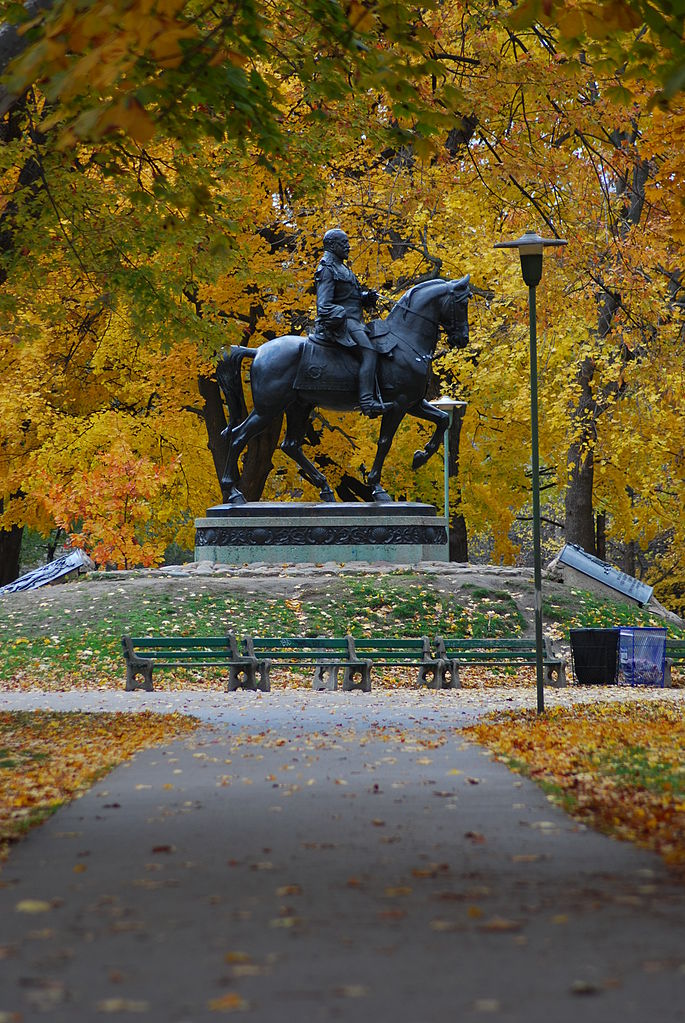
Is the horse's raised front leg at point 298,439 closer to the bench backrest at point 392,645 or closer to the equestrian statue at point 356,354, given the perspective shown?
the equestrian statue at point 356,354

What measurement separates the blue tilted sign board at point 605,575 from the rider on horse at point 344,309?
17.9 feet

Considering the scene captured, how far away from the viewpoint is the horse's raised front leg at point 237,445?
2597 centimetres

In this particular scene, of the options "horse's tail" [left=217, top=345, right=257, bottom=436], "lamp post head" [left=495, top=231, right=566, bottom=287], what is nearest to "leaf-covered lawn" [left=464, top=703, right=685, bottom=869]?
"lamp post head" [left=495, top=231, right=566, bottom=287]

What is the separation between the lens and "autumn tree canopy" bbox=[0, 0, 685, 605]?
905 cm

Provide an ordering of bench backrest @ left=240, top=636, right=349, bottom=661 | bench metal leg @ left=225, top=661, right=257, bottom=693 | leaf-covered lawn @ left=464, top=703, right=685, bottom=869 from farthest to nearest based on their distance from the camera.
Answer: bench backrest @ left=240, top=636, right=349, bottom=661 → bench metal leg @ left=225, top=661, right=257, bottom=693 → leaf-covered lawn @ left=464, top=703, right=685, bottom=869

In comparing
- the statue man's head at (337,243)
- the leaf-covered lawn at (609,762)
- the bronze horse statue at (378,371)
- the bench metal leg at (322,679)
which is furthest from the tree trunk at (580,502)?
the leaf-covered lawn at (609,762)

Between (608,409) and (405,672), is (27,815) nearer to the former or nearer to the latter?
(405,672)

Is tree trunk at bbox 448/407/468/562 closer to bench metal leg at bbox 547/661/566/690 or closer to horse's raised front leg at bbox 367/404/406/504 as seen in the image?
horse's raised front leg at bbox 367/404/406/504

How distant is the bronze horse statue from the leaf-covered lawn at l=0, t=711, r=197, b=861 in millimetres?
12475

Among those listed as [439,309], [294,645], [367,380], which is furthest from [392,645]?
[439,309]

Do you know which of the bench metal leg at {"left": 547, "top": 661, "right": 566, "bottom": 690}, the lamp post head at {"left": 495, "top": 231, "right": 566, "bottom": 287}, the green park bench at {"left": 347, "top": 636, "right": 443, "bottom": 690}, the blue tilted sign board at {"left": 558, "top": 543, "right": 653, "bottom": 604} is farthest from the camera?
the blue tilted sign board at {"left": 558, "top": 543, "right": 653, "bottom": 604}

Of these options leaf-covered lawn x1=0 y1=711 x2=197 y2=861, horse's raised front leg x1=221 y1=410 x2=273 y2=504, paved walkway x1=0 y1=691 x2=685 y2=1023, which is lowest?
leaf-covered lawn x1=0 y1=711 x2=197 y2=861

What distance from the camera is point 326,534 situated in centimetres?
2591

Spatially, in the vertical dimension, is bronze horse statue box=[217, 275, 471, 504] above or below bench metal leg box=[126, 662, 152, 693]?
above
